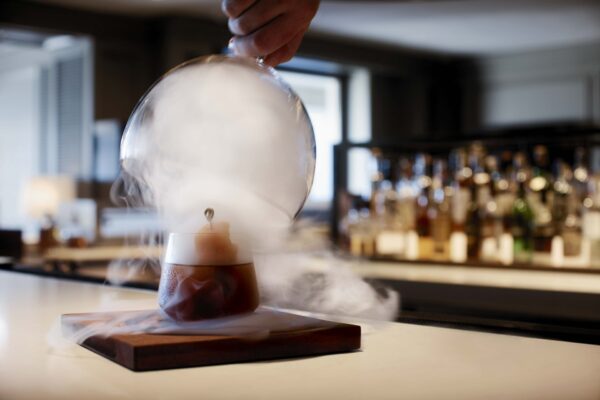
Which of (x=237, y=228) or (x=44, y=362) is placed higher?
(x=237, y=228)

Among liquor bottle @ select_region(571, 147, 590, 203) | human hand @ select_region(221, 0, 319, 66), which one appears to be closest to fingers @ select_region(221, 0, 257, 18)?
human hand @ select_region(221, 0, 319, 66)

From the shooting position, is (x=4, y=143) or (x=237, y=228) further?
(x=4, y=143)

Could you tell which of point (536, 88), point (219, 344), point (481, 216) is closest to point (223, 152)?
point (219, 344)

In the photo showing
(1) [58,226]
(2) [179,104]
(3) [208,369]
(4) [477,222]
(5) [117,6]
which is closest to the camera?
(3) [208,369]

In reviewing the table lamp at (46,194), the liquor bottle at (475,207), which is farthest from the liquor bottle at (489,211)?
the table lamp at (46,194)

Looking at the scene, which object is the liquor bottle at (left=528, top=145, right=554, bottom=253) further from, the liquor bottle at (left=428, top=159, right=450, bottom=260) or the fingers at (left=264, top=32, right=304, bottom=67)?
the fingers at (left=264, top=32, right=304, bottom=67)

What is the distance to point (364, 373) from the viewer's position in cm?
68

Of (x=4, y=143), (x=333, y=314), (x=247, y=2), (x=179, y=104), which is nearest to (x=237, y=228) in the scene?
(x=179, y=104)

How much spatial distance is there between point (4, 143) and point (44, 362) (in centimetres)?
709

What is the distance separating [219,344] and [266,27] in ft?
1.57

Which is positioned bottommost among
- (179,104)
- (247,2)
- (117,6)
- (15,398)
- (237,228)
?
(15,398)

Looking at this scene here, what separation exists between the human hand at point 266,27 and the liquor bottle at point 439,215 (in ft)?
5.82

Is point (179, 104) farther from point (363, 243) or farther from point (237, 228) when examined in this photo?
point (363, 243)

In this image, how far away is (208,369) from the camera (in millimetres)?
703
